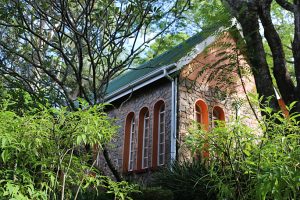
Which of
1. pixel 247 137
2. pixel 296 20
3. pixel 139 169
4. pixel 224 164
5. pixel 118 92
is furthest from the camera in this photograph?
pixel 118 92

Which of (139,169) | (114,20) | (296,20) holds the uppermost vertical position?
(114,20)

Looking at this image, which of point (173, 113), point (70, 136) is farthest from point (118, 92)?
point (70, 136)

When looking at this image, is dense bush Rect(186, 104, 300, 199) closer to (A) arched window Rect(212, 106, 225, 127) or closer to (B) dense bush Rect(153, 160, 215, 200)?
(B) dense bush Rect(153, 160, 215, 200)

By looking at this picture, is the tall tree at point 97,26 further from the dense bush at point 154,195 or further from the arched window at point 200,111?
the arched window at point 200,111

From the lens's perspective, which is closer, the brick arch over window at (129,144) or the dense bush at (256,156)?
the dense bush at (256,156)

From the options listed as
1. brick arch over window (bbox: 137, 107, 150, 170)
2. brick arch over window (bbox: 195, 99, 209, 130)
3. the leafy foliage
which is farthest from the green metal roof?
the leafy foliage

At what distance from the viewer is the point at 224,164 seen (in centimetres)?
418

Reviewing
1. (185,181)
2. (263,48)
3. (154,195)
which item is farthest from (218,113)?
(154,195)

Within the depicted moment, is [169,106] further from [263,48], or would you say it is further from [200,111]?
[263,48]

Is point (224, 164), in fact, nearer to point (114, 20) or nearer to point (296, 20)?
point (296, 20)

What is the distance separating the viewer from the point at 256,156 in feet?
12.2

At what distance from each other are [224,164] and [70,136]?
173 cm

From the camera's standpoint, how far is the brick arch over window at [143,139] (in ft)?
43.4

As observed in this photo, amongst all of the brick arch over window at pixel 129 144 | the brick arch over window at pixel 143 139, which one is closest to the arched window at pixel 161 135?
the brick arch over window at pixel 143 139
